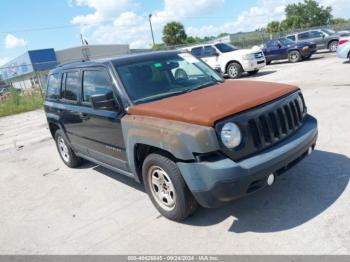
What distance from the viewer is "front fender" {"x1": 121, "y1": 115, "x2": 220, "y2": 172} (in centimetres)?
321

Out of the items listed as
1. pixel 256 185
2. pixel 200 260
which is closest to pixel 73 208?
pixel 200 260

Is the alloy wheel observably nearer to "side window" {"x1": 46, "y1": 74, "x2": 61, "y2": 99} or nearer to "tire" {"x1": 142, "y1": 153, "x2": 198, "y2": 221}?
"tire" {"x1": 142, "y1": 153, "x2": 198, "y2": 221}

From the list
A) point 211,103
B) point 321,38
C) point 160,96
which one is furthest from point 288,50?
point 211,103

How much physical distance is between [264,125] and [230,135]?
0.45 metres

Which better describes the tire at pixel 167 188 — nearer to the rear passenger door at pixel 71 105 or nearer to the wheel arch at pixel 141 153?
the wheel arch at pixel 141 153

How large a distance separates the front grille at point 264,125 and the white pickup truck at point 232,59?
1251cm

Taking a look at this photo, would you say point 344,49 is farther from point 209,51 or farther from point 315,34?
point 315,34

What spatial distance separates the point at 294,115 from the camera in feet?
12.9

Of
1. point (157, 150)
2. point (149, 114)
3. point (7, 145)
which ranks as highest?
point (149, 114)

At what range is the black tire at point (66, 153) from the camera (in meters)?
6.47

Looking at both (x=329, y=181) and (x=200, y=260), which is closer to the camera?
(x=200, y=260)

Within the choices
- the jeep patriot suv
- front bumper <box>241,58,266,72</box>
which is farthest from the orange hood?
front bumper <box>241,58,266,72</box>

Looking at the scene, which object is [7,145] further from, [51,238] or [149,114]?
[149,114]

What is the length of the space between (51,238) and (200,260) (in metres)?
1.93
